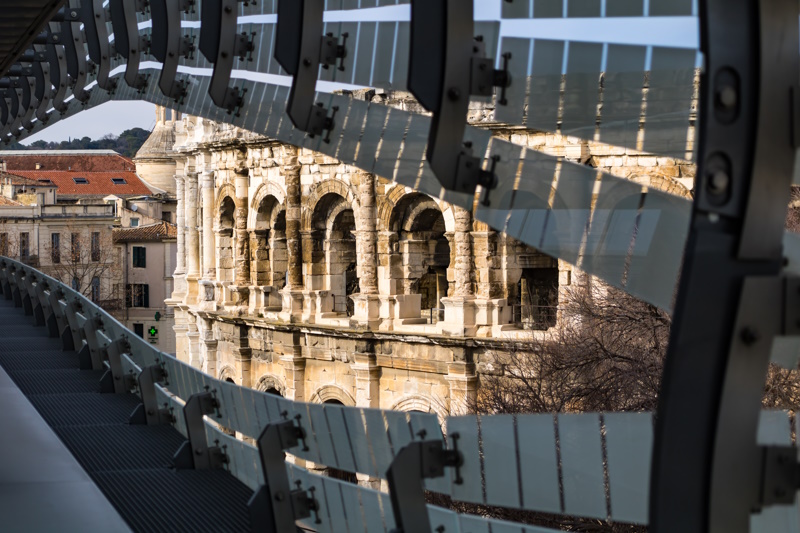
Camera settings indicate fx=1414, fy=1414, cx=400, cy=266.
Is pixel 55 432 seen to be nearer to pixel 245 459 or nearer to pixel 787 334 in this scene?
pixel 245 459

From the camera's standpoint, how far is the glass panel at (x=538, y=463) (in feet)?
15.9

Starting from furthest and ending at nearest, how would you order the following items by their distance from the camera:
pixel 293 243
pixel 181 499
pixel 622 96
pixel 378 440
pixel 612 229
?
1. pixel 293 243
2. pixel 181 499
3. pixel 378 440
4. pixel 622 96
5. pixel 612 229

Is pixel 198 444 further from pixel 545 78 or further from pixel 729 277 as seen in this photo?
pixel 729 277

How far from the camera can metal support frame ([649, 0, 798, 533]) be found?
3.15 m

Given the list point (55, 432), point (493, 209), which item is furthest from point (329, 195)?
point (493, 209)

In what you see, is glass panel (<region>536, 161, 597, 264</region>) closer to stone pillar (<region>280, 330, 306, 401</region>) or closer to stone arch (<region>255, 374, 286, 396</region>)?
stone pillar (<region>280, 330, 306, 401</region>)

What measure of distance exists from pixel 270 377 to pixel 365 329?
19.4ft

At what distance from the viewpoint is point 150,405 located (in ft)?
32.0

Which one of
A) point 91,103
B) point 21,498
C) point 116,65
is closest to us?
point 21,498

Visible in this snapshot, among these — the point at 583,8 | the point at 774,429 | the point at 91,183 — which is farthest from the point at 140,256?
the point at 774,429

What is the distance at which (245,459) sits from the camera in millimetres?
7758

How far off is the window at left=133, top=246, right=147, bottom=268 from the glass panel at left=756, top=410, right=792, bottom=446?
2986 inches

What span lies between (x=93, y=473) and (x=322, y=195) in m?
30.9

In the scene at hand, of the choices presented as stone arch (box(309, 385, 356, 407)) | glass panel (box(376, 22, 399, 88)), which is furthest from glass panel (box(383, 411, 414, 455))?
stone arch (box(309, 385, 356, 407))
